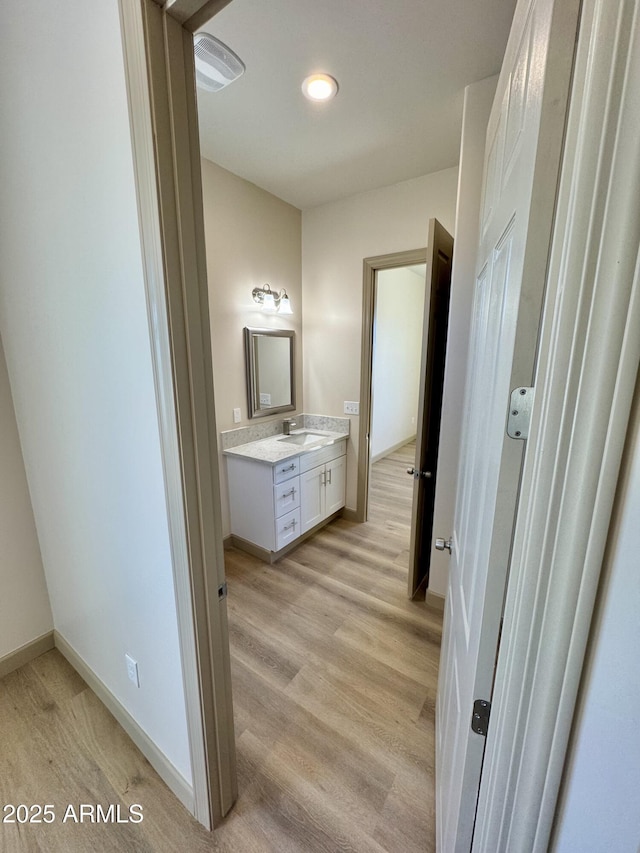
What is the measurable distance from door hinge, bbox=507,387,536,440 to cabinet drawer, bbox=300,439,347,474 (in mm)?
2175

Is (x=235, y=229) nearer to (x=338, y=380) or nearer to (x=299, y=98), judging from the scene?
(x=299, y=98)

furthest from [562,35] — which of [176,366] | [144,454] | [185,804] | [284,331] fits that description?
[284,331]

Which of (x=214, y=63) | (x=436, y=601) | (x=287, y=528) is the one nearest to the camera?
(x=214, y=63)

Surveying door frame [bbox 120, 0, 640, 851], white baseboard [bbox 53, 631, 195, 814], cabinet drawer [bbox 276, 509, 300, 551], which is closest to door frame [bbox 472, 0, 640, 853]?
door frame [bbox 120, 0, 640, 851]

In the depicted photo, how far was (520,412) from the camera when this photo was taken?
1.68 ft

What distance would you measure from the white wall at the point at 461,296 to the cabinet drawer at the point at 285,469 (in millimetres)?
1051

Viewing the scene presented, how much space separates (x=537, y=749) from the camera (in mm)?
469

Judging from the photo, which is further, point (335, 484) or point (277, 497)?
point (335, 484)

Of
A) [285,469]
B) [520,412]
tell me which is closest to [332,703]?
[285,469]

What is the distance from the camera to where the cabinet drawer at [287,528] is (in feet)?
8.25

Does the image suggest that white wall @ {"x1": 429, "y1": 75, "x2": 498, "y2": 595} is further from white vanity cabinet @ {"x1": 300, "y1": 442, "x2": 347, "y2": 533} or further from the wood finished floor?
white vanity cabinet @ {"x1": 300, "y1": 442, "x2": 347, "y2": 533}

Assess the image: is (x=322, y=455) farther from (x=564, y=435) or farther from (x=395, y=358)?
(x=395, y=358)

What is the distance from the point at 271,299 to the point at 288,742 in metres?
2.76

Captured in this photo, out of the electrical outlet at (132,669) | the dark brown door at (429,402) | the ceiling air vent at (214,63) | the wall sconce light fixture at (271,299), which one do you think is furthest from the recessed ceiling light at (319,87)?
the electrical outlet at (132,669)
